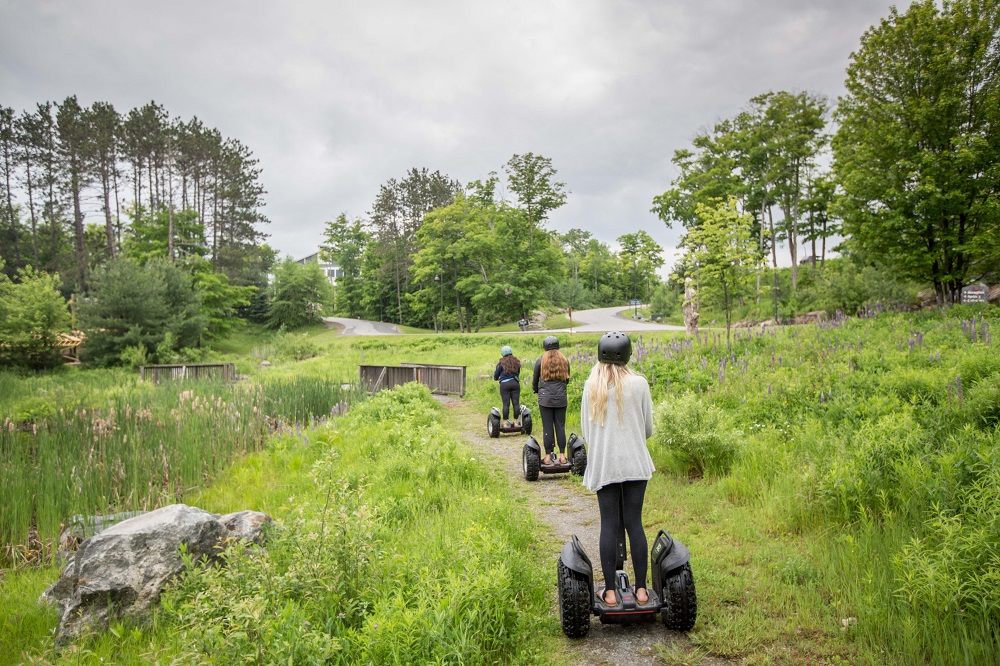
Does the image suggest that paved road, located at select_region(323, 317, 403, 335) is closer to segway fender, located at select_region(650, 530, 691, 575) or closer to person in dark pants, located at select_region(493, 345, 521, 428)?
person in dark pants, located at select_region(493, 345, 521, 428)

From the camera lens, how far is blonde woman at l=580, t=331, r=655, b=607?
11.0 ft

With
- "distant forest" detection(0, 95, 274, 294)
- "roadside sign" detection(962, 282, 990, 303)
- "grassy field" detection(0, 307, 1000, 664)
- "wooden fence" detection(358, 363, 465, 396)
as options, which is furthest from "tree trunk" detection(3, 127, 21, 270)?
"roadside sign" detection(962, 282, 990, 303)

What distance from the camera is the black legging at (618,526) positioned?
11.1 ft

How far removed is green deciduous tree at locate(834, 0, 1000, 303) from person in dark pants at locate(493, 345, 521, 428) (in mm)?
10369

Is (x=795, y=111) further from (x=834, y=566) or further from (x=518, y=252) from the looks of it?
(x=834, y=566)

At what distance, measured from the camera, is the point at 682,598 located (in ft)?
10.5

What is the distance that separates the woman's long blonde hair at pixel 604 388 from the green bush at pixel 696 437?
3.14m

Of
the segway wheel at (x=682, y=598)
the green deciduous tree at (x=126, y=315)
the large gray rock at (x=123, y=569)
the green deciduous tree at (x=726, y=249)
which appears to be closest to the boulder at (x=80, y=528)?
the large gray rock at (x=123, y=569)

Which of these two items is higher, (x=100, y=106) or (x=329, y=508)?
(x=100, y=106)

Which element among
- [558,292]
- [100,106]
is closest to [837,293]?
[558,292]

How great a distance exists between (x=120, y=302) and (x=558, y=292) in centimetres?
3423

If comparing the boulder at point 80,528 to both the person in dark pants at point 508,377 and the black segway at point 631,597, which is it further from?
the person in dark pants at point 508,377

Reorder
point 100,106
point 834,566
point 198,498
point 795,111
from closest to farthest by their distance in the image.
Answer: point 834,566
point 198,498
point 795,111
point 100,106

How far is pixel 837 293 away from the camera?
18.9 meters
